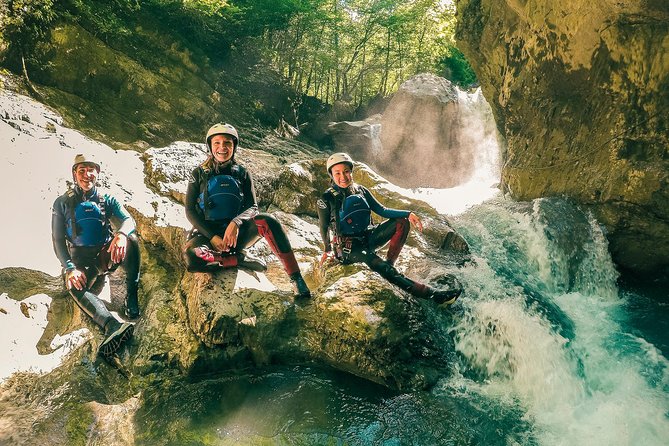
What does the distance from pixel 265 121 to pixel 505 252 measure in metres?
13.1

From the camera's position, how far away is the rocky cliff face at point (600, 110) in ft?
23.4

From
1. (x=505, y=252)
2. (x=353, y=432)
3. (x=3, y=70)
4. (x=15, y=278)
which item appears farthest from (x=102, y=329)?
(x=3, y=70)

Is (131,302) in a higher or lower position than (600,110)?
lower

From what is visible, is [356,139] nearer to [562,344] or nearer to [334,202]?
[334,202]

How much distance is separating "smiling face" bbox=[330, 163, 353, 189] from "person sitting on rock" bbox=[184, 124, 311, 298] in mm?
1210

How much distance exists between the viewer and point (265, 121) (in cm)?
1823

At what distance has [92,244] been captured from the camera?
444cm

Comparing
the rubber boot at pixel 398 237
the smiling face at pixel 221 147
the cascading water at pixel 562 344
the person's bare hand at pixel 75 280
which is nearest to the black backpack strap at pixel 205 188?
the smiling face at pixel 221 147

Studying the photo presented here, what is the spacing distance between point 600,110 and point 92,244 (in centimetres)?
927

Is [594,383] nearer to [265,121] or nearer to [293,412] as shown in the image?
[293,412]

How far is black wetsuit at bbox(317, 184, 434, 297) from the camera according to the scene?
537 centimetres

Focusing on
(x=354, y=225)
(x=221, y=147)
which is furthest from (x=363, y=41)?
(x=221, y=147)

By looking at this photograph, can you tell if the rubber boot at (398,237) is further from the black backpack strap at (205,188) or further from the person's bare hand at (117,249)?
the person's bare hand at (117,249)

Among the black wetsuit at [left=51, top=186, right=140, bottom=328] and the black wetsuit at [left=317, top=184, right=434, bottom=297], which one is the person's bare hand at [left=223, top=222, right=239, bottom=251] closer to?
the black wetsuit at [left=51, top=186, right=140, bottom=328]
